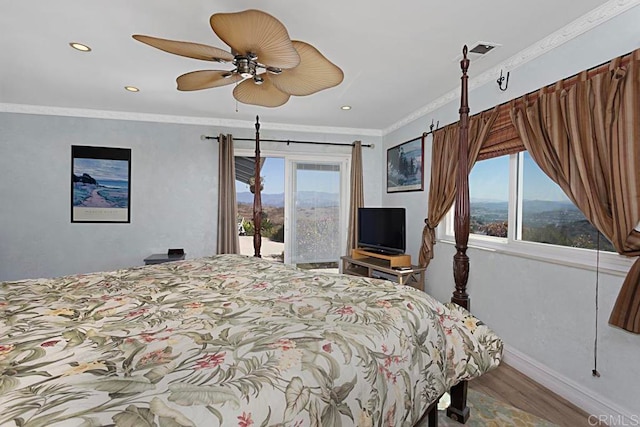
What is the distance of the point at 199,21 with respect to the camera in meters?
2.19

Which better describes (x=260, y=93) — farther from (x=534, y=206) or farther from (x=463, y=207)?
(x=534, y=206)

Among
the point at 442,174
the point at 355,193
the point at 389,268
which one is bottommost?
the point at 389,268

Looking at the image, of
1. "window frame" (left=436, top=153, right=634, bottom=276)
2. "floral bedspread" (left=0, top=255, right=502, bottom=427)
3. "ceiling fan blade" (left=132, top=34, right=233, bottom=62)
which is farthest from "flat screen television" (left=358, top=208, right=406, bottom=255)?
"ceiling fan blade" (left=132, top=34, right=233, bottom=62)

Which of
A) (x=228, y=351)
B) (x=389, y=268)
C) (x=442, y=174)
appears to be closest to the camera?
(x=228, y=351)

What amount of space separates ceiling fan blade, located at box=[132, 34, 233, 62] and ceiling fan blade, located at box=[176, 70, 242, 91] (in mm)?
191

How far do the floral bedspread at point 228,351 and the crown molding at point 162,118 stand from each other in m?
3.23

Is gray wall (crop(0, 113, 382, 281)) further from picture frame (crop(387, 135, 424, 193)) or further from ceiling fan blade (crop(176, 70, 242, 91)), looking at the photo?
ceiling fan blade (crop(176, 70, 242, 91))

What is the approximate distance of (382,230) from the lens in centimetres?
436

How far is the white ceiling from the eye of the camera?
2023 millimetres

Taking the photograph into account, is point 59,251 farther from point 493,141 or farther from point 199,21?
point 493,141

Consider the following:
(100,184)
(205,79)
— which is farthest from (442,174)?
(100,184)

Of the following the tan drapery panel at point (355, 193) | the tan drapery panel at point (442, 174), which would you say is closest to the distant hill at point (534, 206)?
the tan drapery panel at point (442, 174)

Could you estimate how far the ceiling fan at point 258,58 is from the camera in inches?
63.4

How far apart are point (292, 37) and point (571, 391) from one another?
10.00ft
